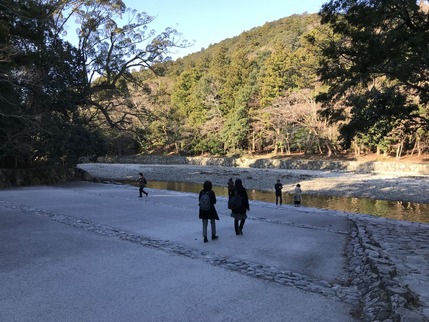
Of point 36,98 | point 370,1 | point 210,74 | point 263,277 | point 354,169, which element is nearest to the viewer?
point 263,277

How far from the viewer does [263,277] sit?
206 inches

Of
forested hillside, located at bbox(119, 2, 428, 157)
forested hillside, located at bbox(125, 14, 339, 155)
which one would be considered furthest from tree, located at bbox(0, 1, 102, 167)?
forested hillside, located at bbox(125, 14, 339, 155)

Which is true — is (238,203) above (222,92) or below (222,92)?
below

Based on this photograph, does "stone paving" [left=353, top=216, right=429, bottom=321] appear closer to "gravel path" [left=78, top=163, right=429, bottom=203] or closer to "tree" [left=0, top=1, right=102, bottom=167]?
"gravel path" [left=78, top=163, right=429, bottom=203]

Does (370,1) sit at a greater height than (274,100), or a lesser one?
lesser

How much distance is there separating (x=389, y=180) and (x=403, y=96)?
19876mm

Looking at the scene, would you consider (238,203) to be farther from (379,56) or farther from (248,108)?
(248,108)

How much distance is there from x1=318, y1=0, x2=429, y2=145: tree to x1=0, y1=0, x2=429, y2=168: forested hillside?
34mm

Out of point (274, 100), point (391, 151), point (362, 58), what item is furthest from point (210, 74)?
point (362, 58)

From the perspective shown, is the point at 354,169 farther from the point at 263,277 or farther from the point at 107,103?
the point at 263,277

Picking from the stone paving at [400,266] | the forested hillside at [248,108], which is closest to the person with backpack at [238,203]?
the stone paving at [400,266]

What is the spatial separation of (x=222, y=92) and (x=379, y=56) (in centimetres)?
4659

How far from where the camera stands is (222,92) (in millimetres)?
54375

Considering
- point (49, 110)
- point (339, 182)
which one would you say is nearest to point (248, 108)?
point (339, 182)
